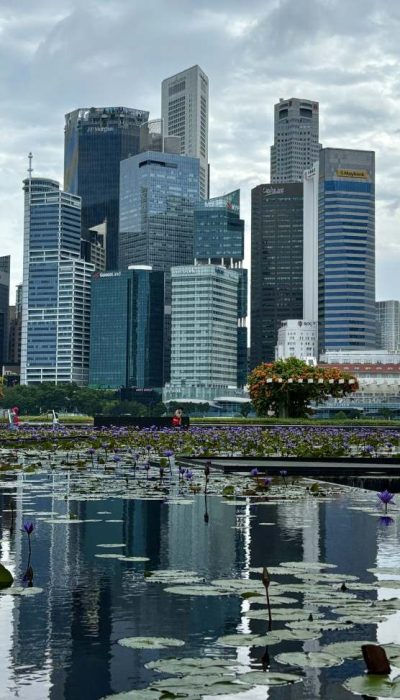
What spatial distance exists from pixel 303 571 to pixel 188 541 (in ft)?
9.60

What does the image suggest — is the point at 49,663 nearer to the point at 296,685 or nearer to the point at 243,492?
the point at 296,685

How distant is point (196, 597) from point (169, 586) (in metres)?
0.60

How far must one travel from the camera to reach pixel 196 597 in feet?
29.4

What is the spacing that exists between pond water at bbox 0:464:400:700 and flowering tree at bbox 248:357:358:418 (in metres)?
57.6

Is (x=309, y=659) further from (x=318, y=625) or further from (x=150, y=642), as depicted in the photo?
(x=150, y=642)

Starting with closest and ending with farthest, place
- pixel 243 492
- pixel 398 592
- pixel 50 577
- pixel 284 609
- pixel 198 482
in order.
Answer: pixel 284 609, pixel 398 592, pixel 50 577, pixel 243 492, pixel 198 482

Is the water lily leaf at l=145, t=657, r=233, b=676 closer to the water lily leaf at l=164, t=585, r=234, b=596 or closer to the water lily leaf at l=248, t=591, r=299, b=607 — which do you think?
the water lily leaf at l=248, t=591, r=299, b=607

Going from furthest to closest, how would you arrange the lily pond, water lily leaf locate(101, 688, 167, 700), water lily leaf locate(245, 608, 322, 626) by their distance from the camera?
water lily leaf locate(245, 608, 322, 626) < the lily pond < water lily leaf locate(101, 688, 167, 700)

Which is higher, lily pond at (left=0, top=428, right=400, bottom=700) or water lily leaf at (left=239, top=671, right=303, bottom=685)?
water lily leaf at (left=239, top=671, right=303, bottom=685)

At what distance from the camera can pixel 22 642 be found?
278 inches

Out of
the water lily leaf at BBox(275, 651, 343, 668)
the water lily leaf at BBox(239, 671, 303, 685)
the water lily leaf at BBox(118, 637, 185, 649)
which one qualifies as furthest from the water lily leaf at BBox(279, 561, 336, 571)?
the water lily leaf at BBox(239, 671, 303, 685)

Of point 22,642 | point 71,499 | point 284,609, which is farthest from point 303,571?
point 71,499

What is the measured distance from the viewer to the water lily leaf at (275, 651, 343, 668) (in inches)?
252

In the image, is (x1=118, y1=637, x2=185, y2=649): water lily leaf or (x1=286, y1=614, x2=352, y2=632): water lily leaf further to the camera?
(x1=286, y1=614, x2=352, y2=632): water lily leaf
